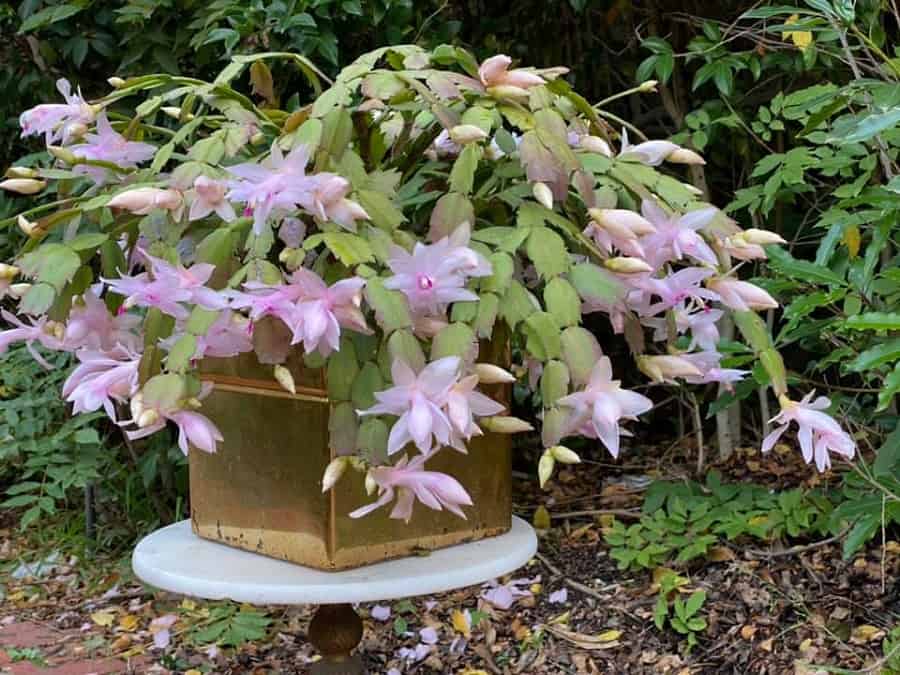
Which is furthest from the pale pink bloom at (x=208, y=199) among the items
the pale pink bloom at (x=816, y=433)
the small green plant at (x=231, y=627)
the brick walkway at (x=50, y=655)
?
the brick walkway at (x=50, y=655)

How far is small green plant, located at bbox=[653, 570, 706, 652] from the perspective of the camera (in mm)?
2035

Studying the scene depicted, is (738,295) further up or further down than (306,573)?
further up

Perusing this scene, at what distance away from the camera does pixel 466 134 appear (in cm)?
90

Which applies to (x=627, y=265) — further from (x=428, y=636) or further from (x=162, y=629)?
(x=162, y=629)

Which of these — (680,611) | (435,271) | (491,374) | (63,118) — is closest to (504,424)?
(491,374)

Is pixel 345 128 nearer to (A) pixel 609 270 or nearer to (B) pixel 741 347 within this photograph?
(A) pixel 609 270

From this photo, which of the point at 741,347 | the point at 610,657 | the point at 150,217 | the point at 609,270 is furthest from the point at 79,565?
the point at 609,270

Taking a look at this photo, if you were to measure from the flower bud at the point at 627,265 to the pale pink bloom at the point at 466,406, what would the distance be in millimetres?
157

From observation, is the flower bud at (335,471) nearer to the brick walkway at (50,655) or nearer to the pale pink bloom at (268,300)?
the pale pink bloom at (268,300)

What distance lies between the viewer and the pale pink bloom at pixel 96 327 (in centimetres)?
102

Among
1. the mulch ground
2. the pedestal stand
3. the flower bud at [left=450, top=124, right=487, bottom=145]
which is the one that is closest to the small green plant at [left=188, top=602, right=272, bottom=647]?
the mulch ground

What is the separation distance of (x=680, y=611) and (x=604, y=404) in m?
1.35

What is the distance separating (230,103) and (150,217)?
0.20 m

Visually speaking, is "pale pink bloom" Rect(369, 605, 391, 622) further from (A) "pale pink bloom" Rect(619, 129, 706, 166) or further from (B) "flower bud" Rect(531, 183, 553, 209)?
(B) "flower bud" Rect(531, 183, 553, 209)
